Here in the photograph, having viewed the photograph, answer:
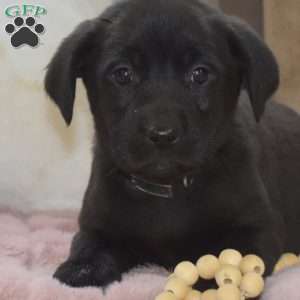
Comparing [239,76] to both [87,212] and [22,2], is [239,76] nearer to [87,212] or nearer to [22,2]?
[87,212]

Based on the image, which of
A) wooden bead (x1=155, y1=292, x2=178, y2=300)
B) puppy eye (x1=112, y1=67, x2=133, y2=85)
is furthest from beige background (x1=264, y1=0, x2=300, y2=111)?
wooden bead (x1=155, y1=292, x2=178, y2=300)

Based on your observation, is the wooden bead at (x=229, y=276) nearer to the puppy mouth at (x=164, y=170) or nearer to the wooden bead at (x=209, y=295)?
Result: the wooden bead at (x=209, y=295)

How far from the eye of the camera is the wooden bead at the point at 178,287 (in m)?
2.09

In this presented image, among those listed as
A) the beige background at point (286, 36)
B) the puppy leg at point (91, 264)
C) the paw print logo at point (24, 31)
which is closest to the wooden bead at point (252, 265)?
the puppy leg at point (91, 264)

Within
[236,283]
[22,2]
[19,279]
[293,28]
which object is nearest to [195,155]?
[236,283]

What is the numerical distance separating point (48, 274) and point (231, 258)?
2.13ft

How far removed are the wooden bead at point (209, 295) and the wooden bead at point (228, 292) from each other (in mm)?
46

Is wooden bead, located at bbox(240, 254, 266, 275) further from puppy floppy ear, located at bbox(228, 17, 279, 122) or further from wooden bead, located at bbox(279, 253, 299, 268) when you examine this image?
puppy floppy ear, located at bbox(228, 17, 279, 122)

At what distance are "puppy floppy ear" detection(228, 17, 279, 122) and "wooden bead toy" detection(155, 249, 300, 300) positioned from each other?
53 centimetres

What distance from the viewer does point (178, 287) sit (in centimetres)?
210

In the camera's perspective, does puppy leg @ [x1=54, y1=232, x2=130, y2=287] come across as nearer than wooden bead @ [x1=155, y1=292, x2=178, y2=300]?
No

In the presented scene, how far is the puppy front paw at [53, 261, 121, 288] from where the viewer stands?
2.37 meters

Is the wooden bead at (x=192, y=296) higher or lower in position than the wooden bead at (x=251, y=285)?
lower

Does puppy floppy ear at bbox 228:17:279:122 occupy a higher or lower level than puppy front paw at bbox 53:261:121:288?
higher
